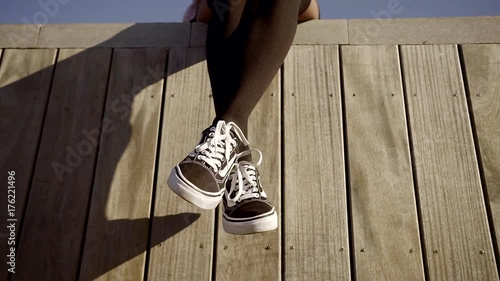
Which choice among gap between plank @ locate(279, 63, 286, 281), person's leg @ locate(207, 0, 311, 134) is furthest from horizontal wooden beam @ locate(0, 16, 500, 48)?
person's leg @ locate(207, 0, 311, 134)

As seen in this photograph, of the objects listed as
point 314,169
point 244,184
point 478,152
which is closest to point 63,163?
point 244,184

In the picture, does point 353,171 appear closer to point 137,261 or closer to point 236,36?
point 236,36

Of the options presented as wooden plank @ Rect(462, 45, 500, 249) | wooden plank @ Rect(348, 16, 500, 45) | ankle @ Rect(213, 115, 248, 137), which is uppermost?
wooden plank @ Rect(348, 16, 500, 45)

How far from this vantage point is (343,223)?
4.20ft

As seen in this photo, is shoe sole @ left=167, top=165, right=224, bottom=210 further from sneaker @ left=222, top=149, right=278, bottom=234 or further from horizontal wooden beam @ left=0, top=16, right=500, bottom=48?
horizontal wooden beam @ left=0, top=16, right=500, bottom=48

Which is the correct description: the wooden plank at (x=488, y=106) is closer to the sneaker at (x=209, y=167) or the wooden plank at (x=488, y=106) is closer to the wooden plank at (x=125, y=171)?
the sneaker at (x=209, y=167)

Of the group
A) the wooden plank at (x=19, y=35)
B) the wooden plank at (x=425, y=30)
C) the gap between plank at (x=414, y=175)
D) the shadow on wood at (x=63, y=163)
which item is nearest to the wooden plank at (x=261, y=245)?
the shadow on wood at (x=63, y=163)

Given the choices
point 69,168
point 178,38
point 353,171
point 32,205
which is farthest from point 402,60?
point 32,205

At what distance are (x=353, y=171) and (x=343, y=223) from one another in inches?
6.0

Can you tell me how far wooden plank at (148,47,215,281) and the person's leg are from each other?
25 cm

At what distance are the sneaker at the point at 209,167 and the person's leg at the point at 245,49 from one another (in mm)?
41

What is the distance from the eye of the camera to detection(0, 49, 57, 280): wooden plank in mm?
1369

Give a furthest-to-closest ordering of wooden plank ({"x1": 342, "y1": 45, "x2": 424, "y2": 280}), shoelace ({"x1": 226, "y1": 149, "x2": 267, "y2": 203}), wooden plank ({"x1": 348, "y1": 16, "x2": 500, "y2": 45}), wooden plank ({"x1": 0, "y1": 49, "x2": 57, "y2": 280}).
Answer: wooden plank ({"x1": 348, "y1": 16, "x2": 500, "y2": 45}), wooden plank ({"x1": 0, "y1": 49, "x2": 57, "y2": 280}), wooden plank ({"x1": 342, "y1": 45, "x2": 424, "y2": 280}), shoelace ({"x1": 226, "y1": 149, "x2": 267, "y2": 203})

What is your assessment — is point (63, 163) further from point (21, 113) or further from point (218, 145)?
point (218, 145)
